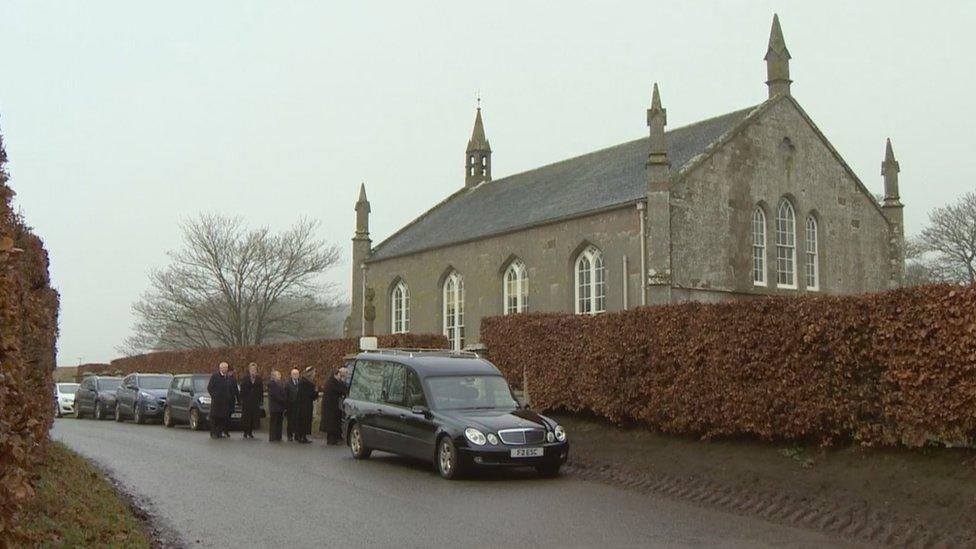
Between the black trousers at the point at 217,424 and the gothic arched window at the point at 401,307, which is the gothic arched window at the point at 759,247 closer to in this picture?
the gothic arched window at the point at 401,307

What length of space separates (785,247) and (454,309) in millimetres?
13838

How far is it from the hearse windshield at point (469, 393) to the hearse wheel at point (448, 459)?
0.79 m

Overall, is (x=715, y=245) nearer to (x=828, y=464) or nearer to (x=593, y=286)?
(x=593, y=286)

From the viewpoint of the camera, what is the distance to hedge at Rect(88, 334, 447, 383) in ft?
92.0

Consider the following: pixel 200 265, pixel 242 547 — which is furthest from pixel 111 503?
pixel 200 265

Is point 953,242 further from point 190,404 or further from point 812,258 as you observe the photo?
point 190,404

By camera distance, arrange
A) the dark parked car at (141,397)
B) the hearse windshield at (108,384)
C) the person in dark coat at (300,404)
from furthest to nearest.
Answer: the hearse windshield at (108,384)
the dark parked car at (141,397)
the person in dark coat at (300,404)

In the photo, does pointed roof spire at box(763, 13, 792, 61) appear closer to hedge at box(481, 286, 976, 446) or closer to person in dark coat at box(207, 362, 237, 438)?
hedge at box(481, 286, 976, 446)

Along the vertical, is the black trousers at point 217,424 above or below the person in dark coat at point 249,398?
below

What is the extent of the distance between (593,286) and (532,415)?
1720cm

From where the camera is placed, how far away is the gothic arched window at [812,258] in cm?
3241

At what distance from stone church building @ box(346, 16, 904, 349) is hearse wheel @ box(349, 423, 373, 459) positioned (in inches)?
494

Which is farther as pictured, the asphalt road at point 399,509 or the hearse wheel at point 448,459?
the hearse wheel at point 448,459

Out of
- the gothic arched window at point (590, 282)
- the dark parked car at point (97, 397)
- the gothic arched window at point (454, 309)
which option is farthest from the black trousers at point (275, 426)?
the gothic arched window at point (454, 309)
